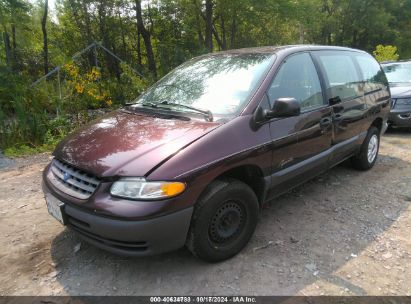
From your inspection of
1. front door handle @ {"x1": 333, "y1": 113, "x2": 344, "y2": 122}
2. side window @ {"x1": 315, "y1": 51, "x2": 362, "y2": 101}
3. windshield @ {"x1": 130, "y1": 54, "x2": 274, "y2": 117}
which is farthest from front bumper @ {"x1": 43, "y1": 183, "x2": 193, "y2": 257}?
side window @ {"x1": 315, "y1": 51, "x2": 362, "y2": 101}

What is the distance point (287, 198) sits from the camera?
4207 mm

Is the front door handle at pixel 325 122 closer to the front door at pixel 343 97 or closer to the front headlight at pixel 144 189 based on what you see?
the front door at pixel 343 97

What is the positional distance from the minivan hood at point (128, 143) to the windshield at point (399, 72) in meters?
7.16

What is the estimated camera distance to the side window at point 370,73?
15.6 feet

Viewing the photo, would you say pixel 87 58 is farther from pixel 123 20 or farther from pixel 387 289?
pixel 387 289

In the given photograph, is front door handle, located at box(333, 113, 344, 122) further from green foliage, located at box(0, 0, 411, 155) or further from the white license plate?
green foliage, located at box(0, 0, 411, 155)

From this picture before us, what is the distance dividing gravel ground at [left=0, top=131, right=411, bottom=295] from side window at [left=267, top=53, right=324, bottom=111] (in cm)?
123

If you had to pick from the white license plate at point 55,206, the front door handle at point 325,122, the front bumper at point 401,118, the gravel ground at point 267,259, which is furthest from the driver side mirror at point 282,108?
the front bumper at point 401,118

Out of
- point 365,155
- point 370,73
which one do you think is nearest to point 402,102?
point 370,73

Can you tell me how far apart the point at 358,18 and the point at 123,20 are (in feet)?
66.1

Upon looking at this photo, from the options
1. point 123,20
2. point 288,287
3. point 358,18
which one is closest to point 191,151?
point 288,287

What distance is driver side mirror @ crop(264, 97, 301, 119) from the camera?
2.95 meters

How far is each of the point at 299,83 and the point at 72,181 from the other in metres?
2.39

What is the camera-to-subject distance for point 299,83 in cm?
359
